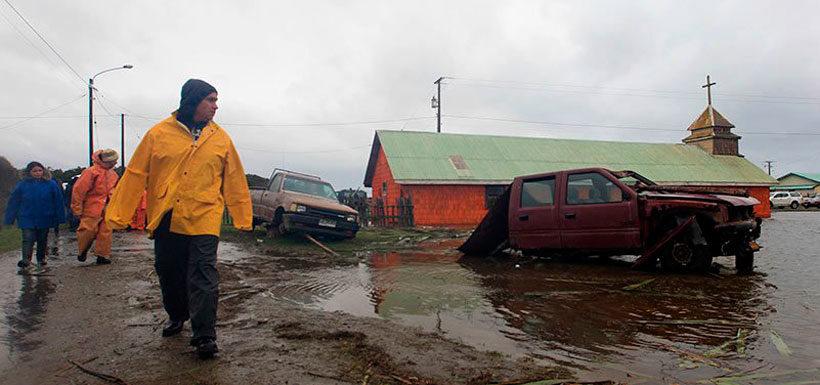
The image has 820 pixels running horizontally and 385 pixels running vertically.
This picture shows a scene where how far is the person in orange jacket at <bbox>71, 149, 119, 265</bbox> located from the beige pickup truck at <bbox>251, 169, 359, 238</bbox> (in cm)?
441

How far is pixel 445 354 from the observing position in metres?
3.61

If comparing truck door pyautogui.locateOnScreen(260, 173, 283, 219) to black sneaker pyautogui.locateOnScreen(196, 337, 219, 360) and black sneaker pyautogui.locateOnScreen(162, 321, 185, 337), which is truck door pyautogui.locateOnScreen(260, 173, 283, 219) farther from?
black sneaker pyautogui.locateOnScreen(196, 337, 219, 360)

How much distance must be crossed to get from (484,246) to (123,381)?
7.32 meters

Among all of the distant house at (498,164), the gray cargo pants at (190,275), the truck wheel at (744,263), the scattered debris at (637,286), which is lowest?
the scattered debris at (637,286)

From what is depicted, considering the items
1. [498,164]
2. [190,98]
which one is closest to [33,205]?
[190,98]

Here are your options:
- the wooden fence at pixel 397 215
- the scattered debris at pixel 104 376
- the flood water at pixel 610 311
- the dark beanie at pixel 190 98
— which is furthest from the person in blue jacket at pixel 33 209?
the wooden fence at pixel 397 215

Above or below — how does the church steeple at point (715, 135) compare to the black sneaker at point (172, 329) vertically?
above

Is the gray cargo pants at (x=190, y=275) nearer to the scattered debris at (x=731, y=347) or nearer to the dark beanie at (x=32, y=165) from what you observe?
the scattered debris at (x=731, y=347)

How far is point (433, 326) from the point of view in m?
4.57

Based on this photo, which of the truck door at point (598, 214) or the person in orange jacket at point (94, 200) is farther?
the person in orange jacket at point (94, 200)

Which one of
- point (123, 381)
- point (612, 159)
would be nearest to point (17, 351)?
point (123, 381)

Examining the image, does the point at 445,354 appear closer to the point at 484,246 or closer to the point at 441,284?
the point at 441,284

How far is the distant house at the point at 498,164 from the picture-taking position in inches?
941

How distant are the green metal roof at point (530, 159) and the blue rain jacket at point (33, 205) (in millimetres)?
15666
